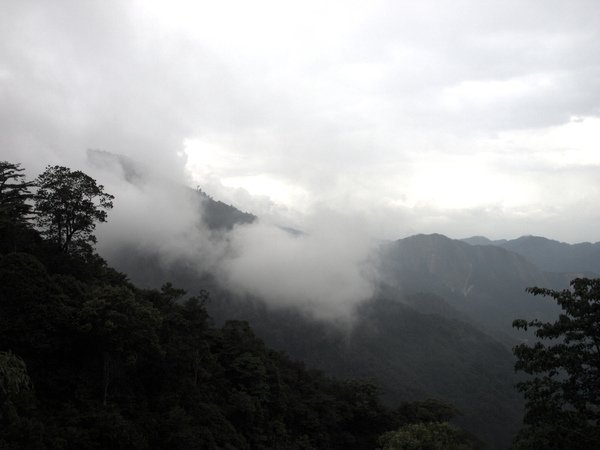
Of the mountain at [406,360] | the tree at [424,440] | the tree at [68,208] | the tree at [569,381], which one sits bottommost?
the mountain at [406,360]

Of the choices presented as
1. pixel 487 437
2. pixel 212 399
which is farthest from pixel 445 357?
pixel 212 399

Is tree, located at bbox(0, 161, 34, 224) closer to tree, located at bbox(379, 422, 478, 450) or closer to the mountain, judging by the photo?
tree, located at bbox(379, 422, 478, 450)

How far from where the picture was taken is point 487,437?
398ft

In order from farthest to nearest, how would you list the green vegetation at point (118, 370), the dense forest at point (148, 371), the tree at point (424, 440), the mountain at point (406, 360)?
the mountain at point (406, 360) → the tree at point (424, 440) → the green vegetation at point (118, 370) → the dense forest at point (148, 371)

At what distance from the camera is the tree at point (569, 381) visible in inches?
507

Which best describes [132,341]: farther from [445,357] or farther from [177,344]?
[445,357]

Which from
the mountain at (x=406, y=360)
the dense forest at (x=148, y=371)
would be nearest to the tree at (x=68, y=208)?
the dense forest at (x=148, y=371)

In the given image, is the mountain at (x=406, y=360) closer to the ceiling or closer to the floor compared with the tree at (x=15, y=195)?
closer to the floor

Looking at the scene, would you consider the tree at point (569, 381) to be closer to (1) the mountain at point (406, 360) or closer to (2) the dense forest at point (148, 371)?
(2) the dense forest at point (148, 371)

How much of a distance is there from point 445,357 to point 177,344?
170 metres

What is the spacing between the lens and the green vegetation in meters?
25.1

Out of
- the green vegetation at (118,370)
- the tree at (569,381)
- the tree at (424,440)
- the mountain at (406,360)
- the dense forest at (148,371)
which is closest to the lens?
the tree at (569,381)

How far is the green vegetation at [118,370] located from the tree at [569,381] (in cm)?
1431

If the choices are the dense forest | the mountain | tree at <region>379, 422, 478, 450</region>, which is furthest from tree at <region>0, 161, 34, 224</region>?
the mountain
